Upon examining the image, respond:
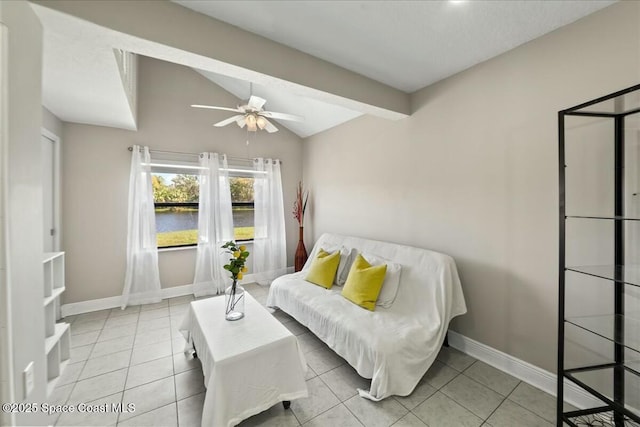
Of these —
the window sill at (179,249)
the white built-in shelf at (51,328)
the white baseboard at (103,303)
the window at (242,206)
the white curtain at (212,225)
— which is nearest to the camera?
the white built-in shelf at (51,328)

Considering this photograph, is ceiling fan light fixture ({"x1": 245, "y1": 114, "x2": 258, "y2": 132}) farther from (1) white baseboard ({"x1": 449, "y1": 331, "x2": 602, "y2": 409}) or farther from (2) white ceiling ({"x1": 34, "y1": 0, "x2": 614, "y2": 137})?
(1) white baseboard ({"x1": 449, "y1": 331, "x2": 602, "y2": 409})

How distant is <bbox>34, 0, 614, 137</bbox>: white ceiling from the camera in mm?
1572

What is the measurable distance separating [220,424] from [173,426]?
1.44ft

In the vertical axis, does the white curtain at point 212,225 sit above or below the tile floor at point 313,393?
above

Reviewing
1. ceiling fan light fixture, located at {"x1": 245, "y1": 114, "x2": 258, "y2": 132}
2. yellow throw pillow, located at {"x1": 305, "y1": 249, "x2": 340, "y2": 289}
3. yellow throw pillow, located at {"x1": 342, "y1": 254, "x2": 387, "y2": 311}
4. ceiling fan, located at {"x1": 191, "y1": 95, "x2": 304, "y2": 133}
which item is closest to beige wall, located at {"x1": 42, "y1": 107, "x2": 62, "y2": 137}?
ceiling fan, located at {"x1": 191, "y1": 95, "x2": 304, "y2": 133}

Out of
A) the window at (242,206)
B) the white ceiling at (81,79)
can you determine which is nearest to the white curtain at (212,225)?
the window at (242,206)

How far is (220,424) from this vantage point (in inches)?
53.6

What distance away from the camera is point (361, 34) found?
1868 mm

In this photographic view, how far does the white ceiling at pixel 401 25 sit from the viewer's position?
5.22ft

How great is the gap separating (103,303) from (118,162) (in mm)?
1886

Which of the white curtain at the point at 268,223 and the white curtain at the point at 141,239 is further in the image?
the white curtain at the point at 268,223

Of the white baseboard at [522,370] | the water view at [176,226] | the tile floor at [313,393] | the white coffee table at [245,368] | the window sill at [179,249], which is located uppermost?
the water view at [176,226]

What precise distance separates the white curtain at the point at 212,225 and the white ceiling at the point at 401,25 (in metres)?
2.45

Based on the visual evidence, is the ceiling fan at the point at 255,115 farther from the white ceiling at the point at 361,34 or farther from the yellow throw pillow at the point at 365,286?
the yellow throw pillow at the point at 365,286
